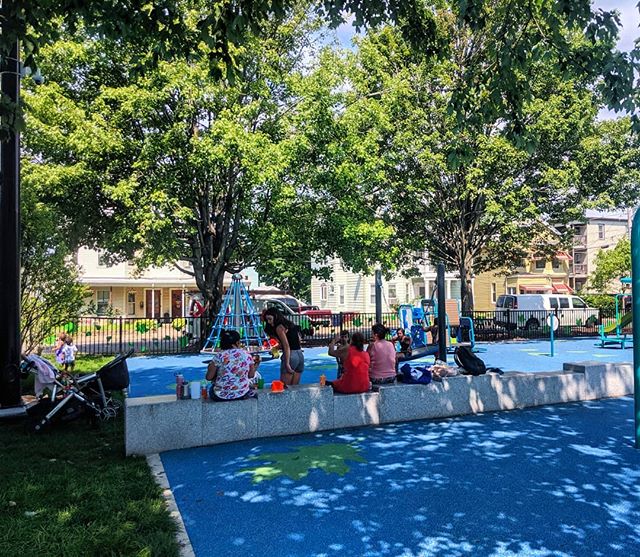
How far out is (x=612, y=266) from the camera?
A: 41219 millimetres

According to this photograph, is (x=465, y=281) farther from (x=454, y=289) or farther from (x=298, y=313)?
(x=454, y=289)

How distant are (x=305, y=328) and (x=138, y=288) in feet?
70.8

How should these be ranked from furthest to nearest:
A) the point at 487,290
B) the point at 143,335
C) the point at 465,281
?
1. the point at 487,290
2. the point at 465,281
3. the point at 143,335

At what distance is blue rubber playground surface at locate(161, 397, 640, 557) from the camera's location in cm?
411

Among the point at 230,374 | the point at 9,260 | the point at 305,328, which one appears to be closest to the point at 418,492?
the point at 230,374

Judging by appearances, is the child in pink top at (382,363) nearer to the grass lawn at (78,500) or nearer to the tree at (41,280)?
the grass lawn at (78,500)

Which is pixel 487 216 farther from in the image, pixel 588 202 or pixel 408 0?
pixel 408 0

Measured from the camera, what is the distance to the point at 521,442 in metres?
6.96

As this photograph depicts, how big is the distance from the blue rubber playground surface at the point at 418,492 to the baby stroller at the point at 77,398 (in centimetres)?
216

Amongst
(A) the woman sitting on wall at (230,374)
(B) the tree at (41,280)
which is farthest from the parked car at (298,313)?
(A) the woman sitting on wall at (230,374)

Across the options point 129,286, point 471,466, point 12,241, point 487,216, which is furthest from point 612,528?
point 129,286

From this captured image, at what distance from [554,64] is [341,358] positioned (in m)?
6.13

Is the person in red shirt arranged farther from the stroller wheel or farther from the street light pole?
the street light pole

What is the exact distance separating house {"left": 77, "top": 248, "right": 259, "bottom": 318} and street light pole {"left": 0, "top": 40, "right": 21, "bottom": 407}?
28454 mm
